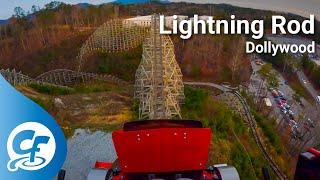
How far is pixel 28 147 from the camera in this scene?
6.38 ft

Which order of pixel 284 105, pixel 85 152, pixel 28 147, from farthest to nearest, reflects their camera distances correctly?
1. pixel 284 105
2. pixel 85 152
3. pixel 28 147

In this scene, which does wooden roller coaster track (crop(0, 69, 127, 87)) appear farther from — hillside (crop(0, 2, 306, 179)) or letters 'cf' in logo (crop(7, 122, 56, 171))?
letters 'cf' in logo (crop(7, 122, 56, 171))

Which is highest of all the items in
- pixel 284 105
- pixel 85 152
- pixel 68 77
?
pixel 85 152

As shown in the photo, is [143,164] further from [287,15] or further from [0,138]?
[287,15]

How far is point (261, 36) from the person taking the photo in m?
3.18

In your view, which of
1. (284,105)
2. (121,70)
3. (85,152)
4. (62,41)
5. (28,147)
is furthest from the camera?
(62,41)

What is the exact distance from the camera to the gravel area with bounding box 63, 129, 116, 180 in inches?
117

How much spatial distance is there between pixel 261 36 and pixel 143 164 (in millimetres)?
2290

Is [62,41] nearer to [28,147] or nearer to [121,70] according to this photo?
[121,70]

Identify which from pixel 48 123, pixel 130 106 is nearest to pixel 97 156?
pixel 48 123

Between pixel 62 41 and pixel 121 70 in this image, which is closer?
pixel 121 70

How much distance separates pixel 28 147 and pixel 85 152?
4.72 feet

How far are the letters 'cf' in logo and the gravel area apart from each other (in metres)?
0.73

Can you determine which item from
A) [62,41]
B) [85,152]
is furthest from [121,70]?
[85,152]
